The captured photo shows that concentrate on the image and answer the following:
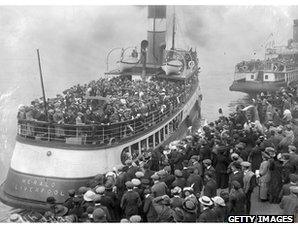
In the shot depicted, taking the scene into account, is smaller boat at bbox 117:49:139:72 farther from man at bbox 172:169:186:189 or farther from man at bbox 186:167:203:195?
man at bbox 172:169:186:189

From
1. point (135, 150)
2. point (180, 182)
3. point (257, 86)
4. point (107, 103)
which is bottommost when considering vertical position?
point (135, 150)

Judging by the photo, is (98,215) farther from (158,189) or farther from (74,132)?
(74,132)

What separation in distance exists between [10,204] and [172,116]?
9.70m

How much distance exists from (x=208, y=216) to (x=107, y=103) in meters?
10.3

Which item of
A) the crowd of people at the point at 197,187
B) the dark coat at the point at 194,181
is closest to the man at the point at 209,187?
the crowd of people at the point at 197,187

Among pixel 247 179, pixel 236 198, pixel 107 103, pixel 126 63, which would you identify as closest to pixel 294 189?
pixel 236 198

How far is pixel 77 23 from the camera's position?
4053cm

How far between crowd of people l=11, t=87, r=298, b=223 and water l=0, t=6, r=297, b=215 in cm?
941

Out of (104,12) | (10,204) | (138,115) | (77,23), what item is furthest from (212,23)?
(10,204)

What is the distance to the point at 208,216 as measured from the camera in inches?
318

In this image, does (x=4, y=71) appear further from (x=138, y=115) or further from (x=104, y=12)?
(x=138, y=115)

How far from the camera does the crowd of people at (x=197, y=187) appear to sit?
27.9ft

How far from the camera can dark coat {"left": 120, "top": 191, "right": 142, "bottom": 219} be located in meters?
9.18

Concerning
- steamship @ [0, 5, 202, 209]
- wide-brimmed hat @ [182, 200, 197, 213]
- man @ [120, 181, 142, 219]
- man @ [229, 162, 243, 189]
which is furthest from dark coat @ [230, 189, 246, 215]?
steamship @ [0, 5, 202, 209]
